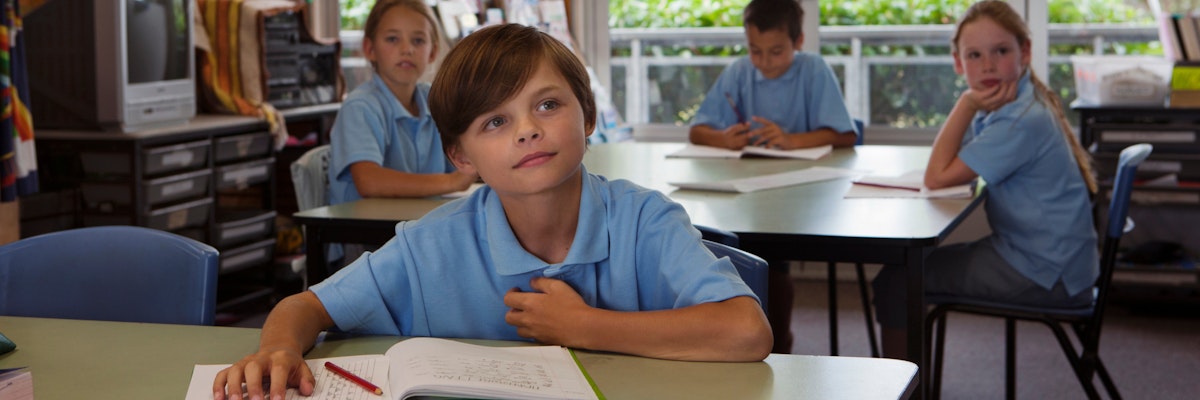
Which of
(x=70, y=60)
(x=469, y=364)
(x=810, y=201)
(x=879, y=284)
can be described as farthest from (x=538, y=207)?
(x=70, y=60)

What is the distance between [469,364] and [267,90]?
9.64ft

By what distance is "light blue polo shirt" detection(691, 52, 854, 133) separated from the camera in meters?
3.57

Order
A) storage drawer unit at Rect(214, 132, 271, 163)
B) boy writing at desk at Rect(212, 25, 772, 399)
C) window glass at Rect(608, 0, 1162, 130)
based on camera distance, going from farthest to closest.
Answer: window glass at Rect(608, 0, 1162, 130), storage drawer unit at Rect(214, 132, 271, 163), boy writing at desk at Rect(212, 25, 772, 399)

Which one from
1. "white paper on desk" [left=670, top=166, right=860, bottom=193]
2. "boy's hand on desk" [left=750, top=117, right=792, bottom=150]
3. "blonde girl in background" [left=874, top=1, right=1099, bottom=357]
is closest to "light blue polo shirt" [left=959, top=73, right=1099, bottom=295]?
"blonde girl in background" [left=874, top=1, right=1099, bottom=357]

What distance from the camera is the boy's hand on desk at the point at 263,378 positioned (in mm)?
1161

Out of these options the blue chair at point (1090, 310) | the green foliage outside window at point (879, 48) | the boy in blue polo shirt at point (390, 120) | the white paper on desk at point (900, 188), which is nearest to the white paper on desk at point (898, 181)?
the white paper on desk at point (900, 188)

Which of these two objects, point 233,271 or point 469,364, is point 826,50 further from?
point 469,364

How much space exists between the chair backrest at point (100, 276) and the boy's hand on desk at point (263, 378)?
0.52m

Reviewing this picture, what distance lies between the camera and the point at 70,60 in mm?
3373

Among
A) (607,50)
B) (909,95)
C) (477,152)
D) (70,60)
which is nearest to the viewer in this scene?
(477,152)

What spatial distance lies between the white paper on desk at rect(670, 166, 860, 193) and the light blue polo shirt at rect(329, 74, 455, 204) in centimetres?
57

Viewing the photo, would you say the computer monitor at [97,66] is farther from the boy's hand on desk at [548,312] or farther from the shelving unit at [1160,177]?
the shelving unit at [1160,177]

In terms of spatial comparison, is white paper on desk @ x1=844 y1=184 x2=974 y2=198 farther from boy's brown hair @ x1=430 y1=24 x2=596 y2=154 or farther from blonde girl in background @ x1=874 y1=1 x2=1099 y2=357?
boy's brown hair @ x1=430 y1=24 x2=596 y2=154

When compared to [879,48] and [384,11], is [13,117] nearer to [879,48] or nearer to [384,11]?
[384,11]
